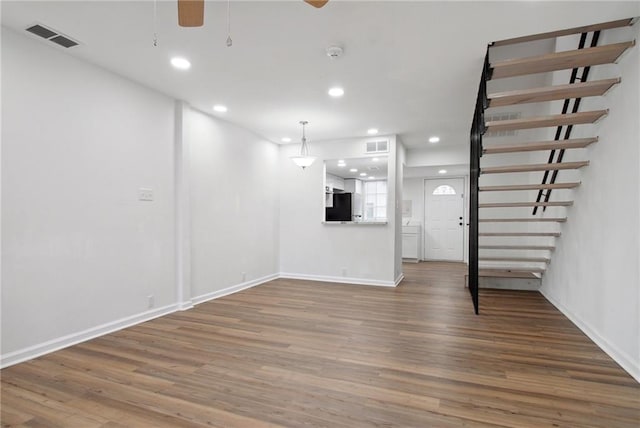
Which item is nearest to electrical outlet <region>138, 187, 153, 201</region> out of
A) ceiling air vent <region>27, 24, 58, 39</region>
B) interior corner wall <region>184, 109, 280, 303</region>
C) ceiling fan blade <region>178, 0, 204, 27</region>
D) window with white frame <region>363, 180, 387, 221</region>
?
interior corner wall <region>184, 109, 280, 303</region>

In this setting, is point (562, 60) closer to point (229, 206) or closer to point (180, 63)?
point (180, 63)

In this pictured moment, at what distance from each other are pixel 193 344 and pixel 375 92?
11.0ft

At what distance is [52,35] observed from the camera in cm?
272

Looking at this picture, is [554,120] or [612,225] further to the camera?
[554,120]

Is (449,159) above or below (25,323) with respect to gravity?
above

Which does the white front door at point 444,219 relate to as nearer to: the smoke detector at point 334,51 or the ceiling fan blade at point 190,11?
the smoke detector at point 334,51

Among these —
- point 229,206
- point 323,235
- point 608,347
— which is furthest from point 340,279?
point 608,347

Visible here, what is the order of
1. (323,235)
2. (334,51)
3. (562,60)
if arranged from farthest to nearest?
(323,235) → (334,51) → (562,60)

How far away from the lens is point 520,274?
557 centimetres

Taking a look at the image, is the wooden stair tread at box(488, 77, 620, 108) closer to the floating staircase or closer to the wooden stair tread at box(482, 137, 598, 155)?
the floating staircase

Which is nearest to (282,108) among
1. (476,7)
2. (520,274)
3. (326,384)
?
(476,7)

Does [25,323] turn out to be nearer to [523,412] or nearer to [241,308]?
[241,308]

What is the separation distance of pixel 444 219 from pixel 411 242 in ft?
3.80

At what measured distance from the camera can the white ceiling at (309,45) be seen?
7.85 ft
